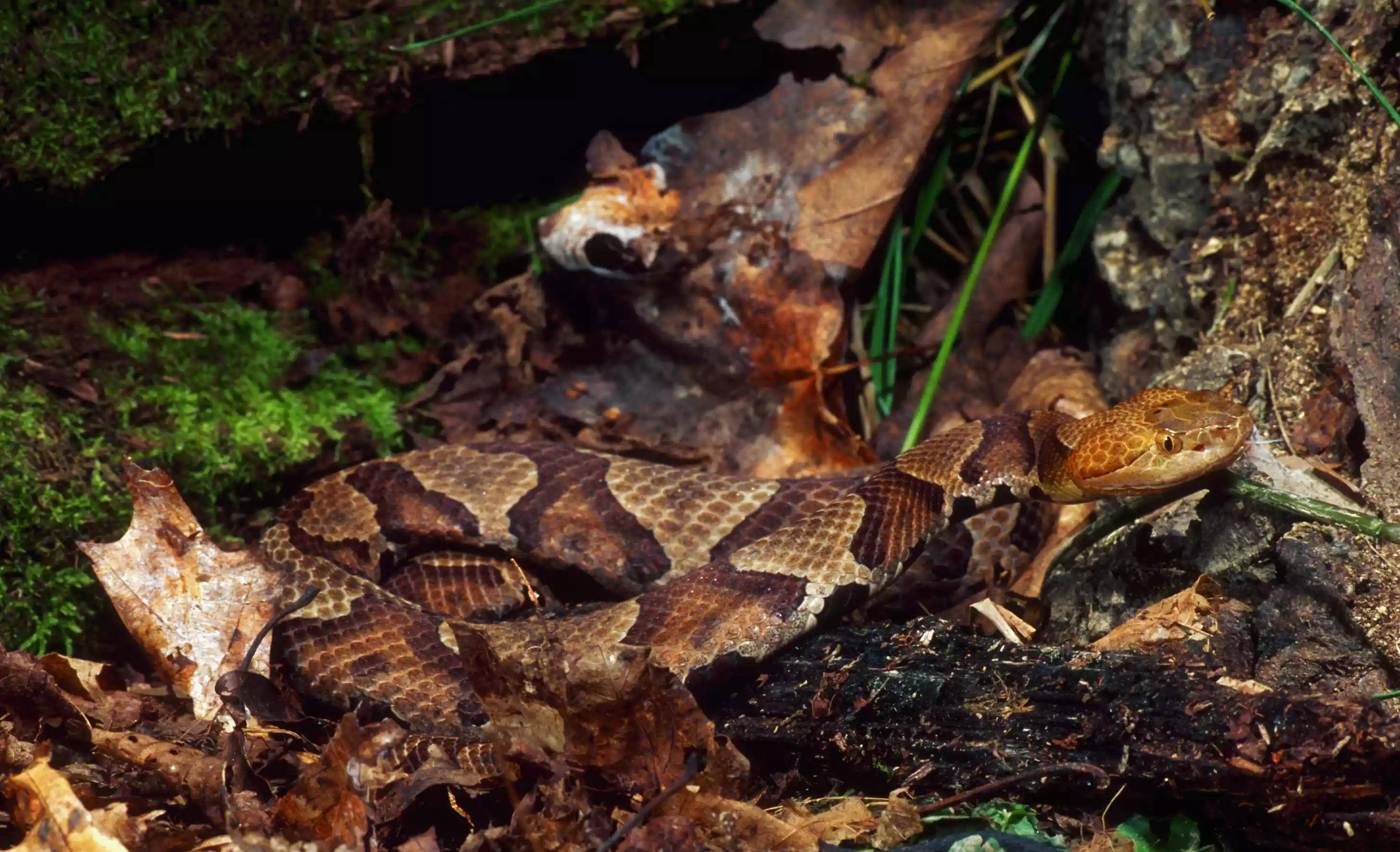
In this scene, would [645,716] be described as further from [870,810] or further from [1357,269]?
[1357,269]

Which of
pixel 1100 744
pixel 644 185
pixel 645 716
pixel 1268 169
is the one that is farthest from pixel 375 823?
pixel 1268 169

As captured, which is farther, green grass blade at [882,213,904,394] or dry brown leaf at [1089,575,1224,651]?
green grass blade at [882,213,904,394]

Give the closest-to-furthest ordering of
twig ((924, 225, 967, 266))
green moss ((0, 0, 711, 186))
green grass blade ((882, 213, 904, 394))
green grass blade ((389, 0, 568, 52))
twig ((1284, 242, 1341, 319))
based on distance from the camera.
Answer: twig ((1284, 242, 1341, 319)) < green moss ((0, 0, 711, 186)) < green grass blade ((389, 0, 568, 52)) < green grass blade ((882, 213, 904, 394)) < twig ((924, 225, 967, 266))

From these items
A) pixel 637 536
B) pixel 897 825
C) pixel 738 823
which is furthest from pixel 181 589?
pixel 897 825

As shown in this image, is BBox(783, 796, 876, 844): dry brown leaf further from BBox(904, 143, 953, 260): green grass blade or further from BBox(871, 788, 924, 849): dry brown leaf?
BBox(904, 143, 953, 260): green grass blade

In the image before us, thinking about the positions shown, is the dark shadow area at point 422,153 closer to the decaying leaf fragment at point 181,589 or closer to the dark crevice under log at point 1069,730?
the decaying leaf fragment at point 181,589

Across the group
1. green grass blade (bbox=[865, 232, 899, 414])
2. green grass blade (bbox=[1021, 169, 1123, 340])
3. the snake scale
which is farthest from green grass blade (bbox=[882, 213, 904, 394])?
the snake scale
